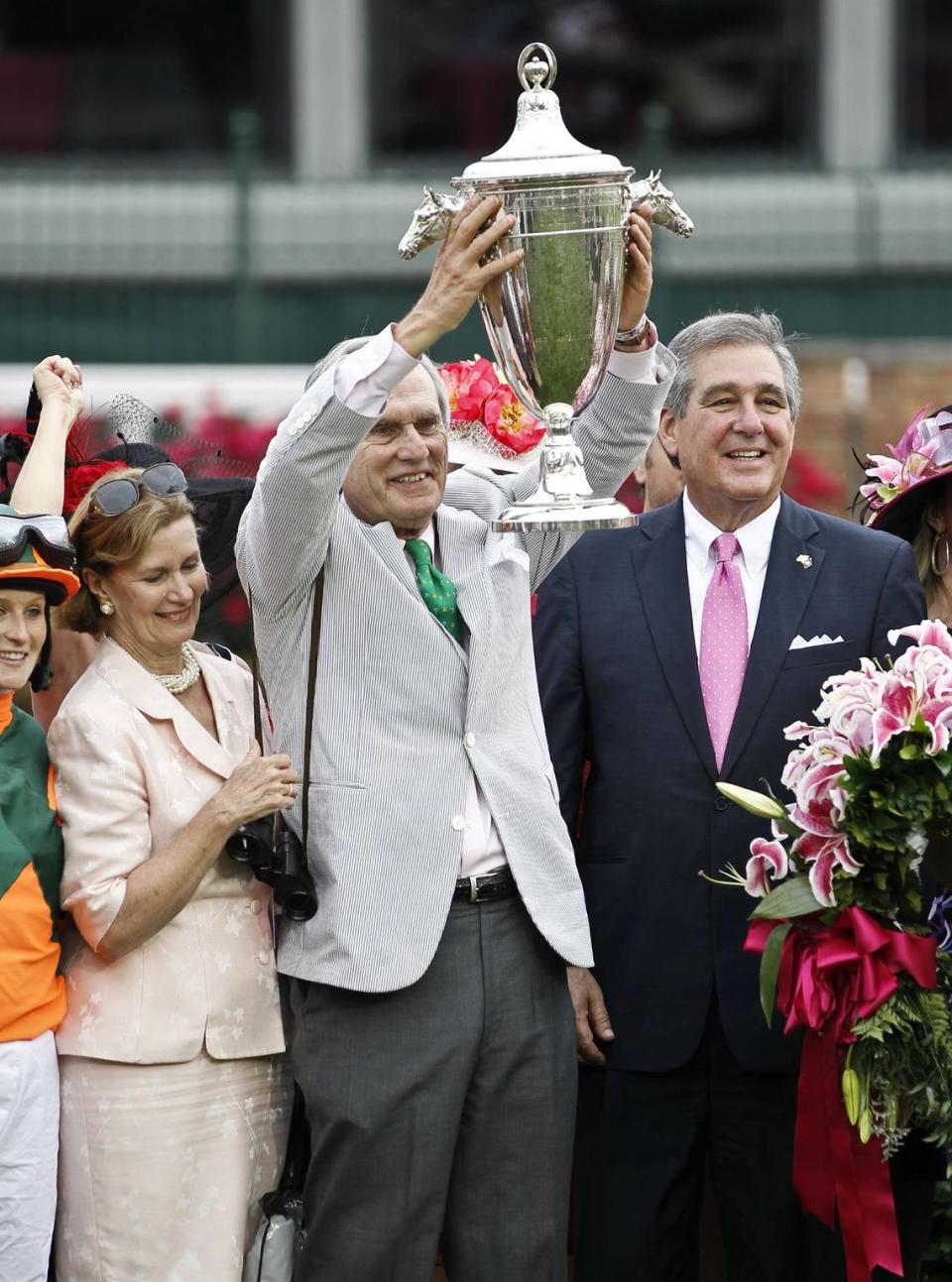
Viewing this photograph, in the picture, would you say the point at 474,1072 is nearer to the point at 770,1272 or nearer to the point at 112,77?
the point at 770,1272

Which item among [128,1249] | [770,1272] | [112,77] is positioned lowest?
[770,1272]

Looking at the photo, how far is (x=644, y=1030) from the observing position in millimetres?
4008

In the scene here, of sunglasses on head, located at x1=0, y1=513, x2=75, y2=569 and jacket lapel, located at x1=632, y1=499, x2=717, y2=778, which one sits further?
jacket lapel, located at x1=632, y1=499, x2=717, y2=778

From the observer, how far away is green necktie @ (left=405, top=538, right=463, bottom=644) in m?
3.75

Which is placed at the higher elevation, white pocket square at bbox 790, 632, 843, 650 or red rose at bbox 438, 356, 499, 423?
red rose at bbox 438, 356, 499, 423

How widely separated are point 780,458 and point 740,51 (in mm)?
9535

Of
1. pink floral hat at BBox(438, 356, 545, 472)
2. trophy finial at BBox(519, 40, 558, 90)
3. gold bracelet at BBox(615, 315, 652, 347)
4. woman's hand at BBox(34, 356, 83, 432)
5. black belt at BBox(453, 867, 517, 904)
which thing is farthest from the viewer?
pink floral hat at BBox(438, 356, 545, 472)

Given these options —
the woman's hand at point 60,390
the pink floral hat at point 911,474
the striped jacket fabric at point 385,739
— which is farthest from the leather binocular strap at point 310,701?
the pink floral hat at point 911,474

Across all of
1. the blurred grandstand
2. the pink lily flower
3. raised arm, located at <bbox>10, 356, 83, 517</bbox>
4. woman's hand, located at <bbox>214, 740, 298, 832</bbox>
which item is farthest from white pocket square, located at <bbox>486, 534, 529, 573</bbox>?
the blurred grandstand

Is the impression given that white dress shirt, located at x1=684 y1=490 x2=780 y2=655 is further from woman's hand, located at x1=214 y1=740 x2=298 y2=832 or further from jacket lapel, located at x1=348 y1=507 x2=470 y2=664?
woman's hand, located at x1=214 y1=740 x2=298 y2=832

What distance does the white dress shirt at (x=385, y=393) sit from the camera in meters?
3.36

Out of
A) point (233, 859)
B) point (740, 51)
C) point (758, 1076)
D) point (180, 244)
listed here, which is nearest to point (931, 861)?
point (758, 1076)

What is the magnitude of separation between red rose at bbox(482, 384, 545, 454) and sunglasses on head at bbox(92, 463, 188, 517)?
3.66 ft

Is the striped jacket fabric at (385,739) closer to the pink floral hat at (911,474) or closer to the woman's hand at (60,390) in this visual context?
the woman's hand at (60,390)
